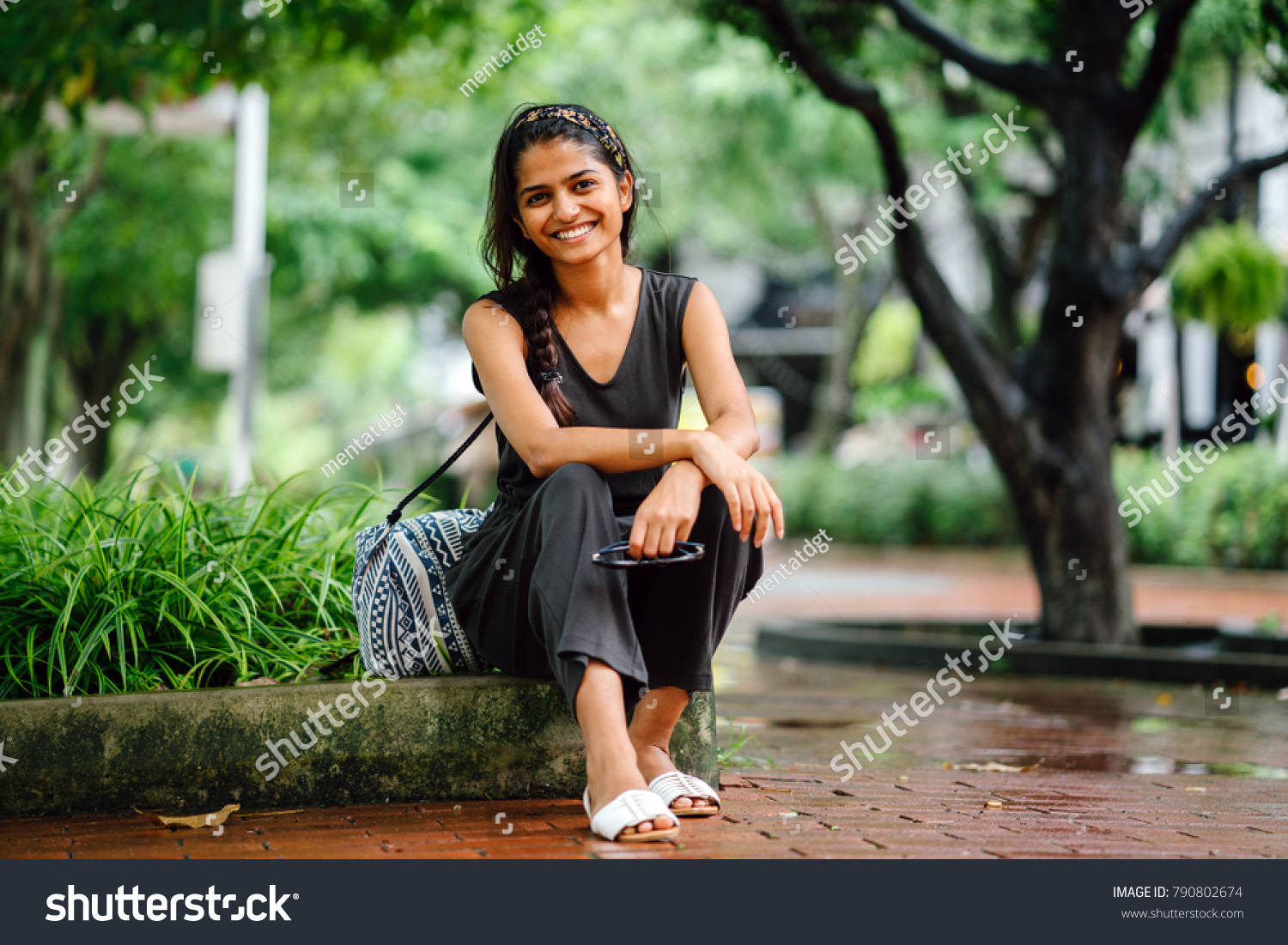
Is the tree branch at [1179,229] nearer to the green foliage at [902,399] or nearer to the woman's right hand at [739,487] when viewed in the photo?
the woman's right hand at [739,487]

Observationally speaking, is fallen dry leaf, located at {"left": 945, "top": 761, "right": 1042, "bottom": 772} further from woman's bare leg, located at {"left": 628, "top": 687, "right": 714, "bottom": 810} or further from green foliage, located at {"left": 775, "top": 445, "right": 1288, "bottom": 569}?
green foliage, located at {"left": 775, "top": 445, "right": 1288, "bottom": 569}

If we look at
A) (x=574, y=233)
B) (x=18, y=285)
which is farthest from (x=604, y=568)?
(x=18, y=285)

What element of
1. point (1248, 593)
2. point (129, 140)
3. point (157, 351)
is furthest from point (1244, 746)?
point (157, 351)

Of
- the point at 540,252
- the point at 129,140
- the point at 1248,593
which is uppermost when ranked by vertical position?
the point at 129,140

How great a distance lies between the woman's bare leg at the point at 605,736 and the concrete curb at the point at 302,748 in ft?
1.59

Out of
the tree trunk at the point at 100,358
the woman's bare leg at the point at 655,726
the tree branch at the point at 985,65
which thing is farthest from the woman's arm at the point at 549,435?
the tree trunk at the point at 100,358

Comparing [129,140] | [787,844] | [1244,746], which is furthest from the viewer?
[129,140]

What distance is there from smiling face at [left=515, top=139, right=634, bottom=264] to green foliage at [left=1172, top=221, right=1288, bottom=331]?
11.5m

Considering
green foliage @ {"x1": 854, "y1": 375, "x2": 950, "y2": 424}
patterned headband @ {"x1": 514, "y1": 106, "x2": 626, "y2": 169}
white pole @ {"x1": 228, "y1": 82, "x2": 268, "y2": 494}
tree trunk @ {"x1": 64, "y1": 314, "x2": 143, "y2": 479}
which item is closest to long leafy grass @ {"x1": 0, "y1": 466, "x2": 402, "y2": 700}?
patterned headband @ {"x1": 514, "y1": 106, "x2": 626, "y2": 169}

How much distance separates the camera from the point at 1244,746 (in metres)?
4.68

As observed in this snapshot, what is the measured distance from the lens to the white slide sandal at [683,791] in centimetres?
310

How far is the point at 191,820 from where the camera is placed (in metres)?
3.10

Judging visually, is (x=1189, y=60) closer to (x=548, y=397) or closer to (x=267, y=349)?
(x=548, y=397)

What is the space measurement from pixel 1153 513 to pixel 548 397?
42.7 ft
